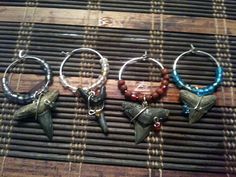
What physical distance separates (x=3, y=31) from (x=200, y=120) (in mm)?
857

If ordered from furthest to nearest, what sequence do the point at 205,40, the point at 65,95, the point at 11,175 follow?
the point at 205,40 → the point at 65,95 → the point at 11,175

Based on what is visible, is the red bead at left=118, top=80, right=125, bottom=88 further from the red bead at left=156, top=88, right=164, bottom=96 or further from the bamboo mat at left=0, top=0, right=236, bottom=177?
the red bead at left=156, top=88, right=164, bottom=96

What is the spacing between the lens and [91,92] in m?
1.23

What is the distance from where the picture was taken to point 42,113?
1212 mm

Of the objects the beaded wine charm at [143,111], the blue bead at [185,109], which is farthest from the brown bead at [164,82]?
the blue bead at [185,109]

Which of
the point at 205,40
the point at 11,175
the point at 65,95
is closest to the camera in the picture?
the point at 11,175

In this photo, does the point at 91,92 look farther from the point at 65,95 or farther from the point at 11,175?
the point at 11,175

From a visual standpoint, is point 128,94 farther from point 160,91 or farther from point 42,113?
point 42,113

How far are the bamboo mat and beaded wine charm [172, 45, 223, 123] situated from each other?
0.03 metres

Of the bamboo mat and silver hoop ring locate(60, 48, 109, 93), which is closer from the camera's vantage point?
the bamboo mat

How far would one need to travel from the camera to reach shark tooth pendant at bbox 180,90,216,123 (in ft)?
3.99

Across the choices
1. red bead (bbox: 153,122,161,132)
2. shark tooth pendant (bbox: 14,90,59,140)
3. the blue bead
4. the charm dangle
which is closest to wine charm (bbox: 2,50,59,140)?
shark tooth pendant (bbox: 14,90,59,140)

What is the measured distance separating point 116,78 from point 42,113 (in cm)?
30

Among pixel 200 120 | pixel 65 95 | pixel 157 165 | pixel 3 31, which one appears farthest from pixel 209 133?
pixel 3 31
